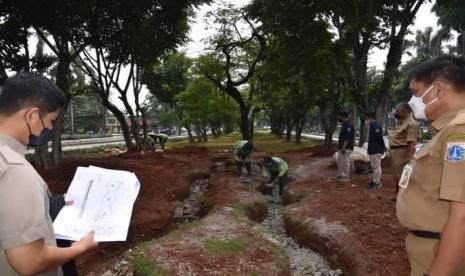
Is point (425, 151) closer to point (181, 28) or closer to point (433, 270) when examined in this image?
point (433, 270)

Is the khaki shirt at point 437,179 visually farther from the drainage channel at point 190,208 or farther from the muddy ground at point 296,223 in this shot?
the drainage channel at point 190,208

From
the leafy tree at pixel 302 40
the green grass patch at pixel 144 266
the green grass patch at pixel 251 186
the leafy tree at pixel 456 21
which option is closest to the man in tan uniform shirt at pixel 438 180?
the green grass patch at pixel 144 266

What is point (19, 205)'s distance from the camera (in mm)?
1787

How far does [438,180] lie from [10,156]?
237 cm

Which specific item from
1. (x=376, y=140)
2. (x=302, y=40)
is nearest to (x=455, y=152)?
(x=376, y=140)

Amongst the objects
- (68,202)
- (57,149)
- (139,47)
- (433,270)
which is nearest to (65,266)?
(68,202)

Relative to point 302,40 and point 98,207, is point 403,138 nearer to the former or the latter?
point 98,207

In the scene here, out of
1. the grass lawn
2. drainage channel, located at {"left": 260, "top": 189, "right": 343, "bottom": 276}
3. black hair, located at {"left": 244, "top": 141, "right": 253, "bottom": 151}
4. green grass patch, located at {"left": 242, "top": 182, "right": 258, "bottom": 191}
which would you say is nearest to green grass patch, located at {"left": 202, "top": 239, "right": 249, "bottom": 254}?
drainage channel, located at {"left": 260, "top": 189, "right": 343, "bottom": 276}

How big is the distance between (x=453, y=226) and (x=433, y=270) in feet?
0.93

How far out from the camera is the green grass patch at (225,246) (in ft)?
21.7

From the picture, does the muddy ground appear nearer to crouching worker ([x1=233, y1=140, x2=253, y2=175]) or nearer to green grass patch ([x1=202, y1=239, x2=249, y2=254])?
green grass patch ([x1=202, y1=239, x2=249, y2=254])

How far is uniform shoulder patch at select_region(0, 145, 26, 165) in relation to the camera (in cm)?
186

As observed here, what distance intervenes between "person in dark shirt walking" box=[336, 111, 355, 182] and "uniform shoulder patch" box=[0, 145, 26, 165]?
10.2 m

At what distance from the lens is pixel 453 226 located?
7.07ft
